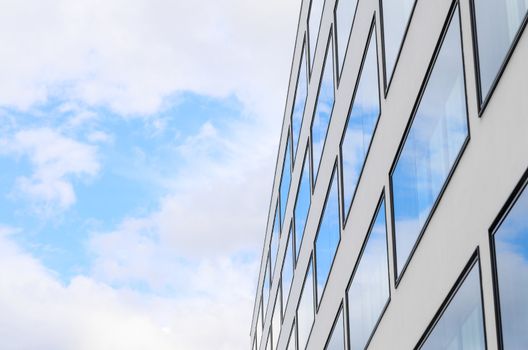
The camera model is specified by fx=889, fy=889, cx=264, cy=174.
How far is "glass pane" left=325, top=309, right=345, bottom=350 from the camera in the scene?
2364 centimetres

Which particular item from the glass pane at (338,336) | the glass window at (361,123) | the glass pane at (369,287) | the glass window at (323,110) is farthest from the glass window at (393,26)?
the glass pane at (338,336)

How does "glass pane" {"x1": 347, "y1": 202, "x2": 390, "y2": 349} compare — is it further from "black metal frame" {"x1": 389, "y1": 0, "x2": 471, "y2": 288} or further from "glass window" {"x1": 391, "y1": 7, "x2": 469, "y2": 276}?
"glass window" {"x1": 391, "y1": 7, "x2": 469, "y2": 276}

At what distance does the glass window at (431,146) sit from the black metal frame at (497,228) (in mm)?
1910

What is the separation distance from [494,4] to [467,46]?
1204 millimetres

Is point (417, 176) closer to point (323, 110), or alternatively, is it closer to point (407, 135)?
point (407, 135)

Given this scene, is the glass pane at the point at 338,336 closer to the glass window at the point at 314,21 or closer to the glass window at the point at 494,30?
the glass window at the point at 314,21

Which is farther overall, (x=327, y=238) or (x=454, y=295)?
(x=327, y=238)

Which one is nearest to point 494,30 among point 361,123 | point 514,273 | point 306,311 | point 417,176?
point 514,273

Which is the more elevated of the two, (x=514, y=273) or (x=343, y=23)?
(x=343, y=23)

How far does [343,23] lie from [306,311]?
10930 mm

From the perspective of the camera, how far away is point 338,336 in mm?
24297

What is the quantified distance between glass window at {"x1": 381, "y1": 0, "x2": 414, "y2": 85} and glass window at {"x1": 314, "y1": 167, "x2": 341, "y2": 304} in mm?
6829

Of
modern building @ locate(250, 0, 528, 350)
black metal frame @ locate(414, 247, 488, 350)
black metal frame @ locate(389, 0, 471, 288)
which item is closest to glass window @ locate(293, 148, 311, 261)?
modern building @ locate(250, 0, 528, 350)

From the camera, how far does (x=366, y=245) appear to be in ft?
67.6
